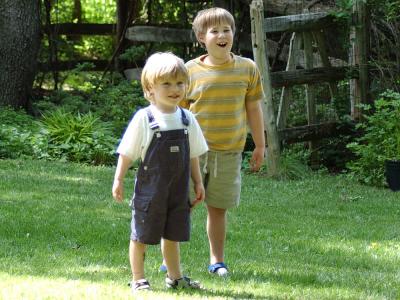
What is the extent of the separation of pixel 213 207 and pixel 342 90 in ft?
22.5

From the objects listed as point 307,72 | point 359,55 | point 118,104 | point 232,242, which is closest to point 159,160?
point 232,242

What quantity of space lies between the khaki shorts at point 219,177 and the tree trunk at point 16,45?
851 cm

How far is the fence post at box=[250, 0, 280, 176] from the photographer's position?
9.92 metres

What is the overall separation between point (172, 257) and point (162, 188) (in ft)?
1.52

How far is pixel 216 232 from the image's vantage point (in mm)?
5309

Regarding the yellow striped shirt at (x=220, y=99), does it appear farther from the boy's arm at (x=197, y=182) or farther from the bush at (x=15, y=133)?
the bush at (x=15, y=133)

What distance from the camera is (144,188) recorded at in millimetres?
4496

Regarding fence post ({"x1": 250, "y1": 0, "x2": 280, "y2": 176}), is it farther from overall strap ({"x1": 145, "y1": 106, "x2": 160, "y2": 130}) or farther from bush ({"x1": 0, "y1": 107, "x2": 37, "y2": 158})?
overall strap ({"x1": 145, "y1": 106, "x2": 160, "y2": 130})

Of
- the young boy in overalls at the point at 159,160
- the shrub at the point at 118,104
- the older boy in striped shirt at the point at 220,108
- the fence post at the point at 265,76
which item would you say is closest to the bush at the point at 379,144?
the fence post at the point at 265,76

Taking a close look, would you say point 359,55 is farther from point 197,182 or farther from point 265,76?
point 197,182

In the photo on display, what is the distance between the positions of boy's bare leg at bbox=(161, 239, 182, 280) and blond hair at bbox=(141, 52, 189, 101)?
875mm

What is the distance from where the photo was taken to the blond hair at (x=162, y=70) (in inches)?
176

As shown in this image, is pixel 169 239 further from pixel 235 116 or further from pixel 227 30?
pixel 227 30

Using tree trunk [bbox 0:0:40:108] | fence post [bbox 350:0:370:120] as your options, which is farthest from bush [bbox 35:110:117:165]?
fence post [bbox 350:0:370:120]
